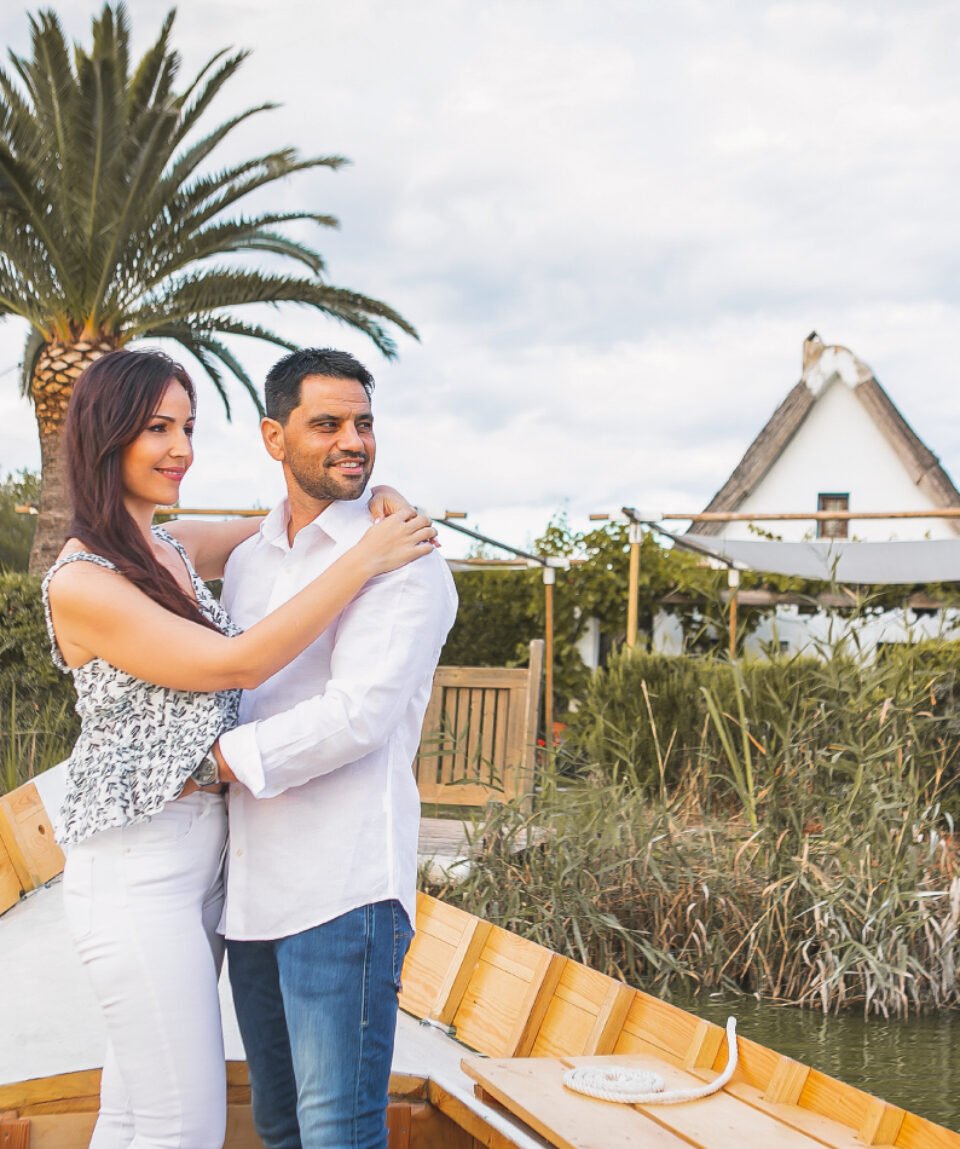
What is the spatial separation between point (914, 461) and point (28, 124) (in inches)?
491

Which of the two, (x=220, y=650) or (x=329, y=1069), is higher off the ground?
(x=220, y=650)

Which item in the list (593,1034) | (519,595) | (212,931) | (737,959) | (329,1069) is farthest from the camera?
(519,595)

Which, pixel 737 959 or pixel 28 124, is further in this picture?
pixel 28 124

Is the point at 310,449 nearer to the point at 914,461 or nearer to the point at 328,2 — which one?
the point at 328,2

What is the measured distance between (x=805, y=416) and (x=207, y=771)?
58.1 feet

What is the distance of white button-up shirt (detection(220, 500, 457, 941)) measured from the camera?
1.95 metres

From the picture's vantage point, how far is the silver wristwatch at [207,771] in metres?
2.02

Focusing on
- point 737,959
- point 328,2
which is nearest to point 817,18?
point 328,2

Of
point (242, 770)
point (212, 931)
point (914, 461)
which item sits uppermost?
point (914, 461)

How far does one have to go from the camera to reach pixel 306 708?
1.96 m

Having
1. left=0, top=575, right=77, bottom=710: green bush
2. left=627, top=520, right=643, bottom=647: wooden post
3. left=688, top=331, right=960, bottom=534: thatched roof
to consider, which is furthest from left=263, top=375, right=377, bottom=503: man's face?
left=688, top=331, right=960, bottom=534: thatched roof

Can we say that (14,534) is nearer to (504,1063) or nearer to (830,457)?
(830,457)

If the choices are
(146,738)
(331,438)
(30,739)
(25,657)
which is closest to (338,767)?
(146,738)

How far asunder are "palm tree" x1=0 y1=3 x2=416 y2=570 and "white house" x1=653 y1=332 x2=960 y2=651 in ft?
28.0
